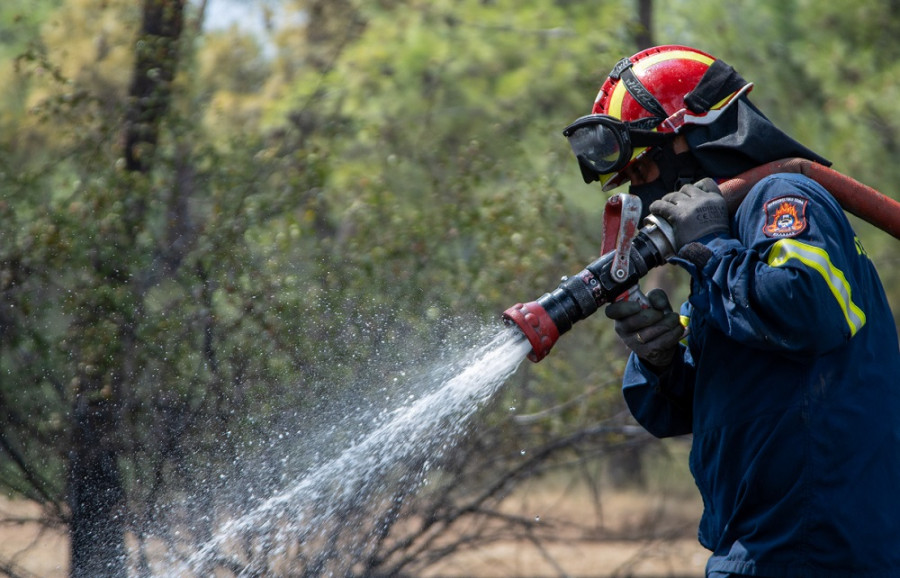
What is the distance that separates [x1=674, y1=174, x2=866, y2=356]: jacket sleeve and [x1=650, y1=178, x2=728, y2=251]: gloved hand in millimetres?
41

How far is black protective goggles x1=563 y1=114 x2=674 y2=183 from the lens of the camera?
2.84 meters

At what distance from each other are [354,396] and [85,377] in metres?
1.31

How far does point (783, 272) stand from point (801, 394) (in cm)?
36

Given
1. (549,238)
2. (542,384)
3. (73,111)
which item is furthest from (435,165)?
(73,111)

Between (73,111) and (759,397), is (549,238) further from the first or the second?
(759,397)

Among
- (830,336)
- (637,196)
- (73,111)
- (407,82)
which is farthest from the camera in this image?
(407,82)

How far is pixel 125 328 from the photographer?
15.5 ft

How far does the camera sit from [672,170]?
2877 millimetres

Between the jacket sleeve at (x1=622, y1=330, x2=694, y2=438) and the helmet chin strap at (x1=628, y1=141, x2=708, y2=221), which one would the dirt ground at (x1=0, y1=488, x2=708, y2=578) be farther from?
the helmet chin strap at (x1=628, y1=141, x2=708, y2=221)

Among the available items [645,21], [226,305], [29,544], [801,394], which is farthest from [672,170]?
[645,21]

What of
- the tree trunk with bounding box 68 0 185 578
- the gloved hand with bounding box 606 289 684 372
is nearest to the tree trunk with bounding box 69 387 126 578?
the tree trunk with bounding box 68 0 185 578

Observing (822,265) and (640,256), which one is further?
(640,256)

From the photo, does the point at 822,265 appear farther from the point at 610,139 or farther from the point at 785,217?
the point at 610,139

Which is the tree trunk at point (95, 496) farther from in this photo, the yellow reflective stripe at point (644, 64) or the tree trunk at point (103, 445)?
the yellow reflective stripe at point (644, 64)
